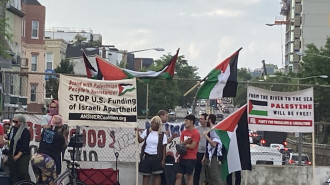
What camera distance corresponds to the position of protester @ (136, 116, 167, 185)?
15.6m

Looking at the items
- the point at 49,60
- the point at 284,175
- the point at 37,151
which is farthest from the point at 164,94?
the point at 49,60

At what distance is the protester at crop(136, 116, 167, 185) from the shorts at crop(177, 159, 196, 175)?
401 millimetres

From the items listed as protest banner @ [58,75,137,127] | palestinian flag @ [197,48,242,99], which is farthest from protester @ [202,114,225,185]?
protest banner @ [58,75,137,127]

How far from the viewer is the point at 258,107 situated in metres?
17.3

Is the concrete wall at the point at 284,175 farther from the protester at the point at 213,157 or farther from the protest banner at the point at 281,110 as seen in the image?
the protester at the point at 213,157

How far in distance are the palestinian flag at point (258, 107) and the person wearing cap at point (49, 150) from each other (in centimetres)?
468

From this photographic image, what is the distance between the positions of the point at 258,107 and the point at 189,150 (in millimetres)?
2261

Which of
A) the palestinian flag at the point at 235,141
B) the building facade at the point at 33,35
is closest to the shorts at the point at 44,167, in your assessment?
the palestinian flag at the point at 235,141

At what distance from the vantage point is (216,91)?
1705 centimetres

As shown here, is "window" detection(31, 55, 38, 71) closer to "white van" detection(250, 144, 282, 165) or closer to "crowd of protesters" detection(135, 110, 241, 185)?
"white van" detection(250, 144, 282, 165)

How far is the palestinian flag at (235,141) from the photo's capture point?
1645 centimetres

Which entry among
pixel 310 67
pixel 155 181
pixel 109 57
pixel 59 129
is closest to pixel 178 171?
pixel 155 181

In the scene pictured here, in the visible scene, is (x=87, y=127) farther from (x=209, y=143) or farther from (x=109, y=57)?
(x=109, y=57)

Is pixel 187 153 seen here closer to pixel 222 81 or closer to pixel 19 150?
pixel 222 81
